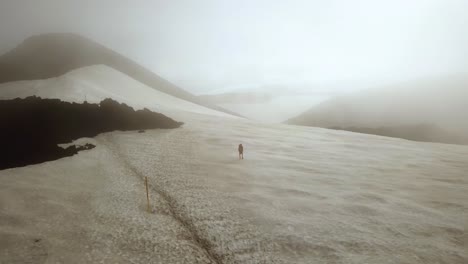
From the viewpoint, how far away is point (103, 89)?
53062mm

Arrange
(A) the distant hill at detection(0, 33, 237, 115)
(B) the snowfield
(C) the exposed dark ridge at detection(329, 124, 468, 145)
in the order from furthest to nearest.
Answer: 1. (A) the distant hill at detection(0, 33, 237, 115)
2. (C) the exposed dark ridge at detection(329, 124, 468, 145)
3. (B) the snowfield

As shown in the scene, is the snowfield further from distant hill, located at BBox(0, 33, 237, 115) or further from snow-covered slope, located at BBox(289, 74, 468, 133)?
snow-covered slope, located at BBox(289, 74, 468, 133)

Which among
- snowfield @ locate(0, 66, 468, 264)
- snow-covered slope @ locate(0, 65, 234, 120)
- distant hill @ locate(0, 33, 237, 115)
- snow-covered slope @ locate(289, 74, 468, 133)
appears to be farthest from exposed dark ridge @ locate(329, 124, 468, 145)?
snowfield @ locate(0, 66, 468, 264)

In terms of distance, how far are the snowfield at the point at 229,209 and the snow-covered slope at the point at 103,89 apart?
2267cm

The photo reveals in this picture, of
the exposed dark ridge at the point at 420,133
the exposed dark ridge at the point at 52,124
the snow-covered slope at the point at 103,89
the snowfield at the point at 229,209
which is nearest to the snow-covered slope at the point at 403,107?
the exposed dark ridge at the point at 420,133

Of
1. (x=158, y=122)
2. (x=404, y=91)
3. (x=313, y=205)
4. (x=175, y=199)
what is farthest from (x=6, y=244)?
(x=404, y=91)

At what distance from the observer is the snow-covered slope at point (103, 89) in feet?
146

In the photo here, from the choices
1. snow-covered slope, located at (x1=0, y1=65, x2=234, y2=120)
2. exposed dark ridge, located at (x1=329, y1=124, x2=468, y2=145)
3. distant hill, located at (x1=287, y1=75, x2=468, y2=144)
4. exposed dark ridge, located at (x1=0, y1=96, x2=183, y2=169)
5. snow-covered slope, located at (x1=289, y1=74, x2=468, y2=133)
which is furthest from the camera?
snow-covered slope, located at (x1=289, y1=74, x2=468, y2=133)

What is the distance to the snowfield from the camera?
36.3 ft

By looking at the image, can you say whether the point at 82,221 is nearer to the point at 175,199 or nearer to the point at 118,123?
the point at 175,199

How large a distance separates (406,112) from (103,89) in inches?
3432

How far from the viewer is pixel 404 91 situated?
11081cm

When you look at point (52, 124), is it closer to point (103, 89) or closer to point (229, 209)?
point (229, 209)

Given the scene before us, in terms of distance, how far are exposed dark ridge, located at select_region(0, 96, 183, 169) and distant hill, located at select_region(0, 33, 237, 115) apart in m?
52.8
